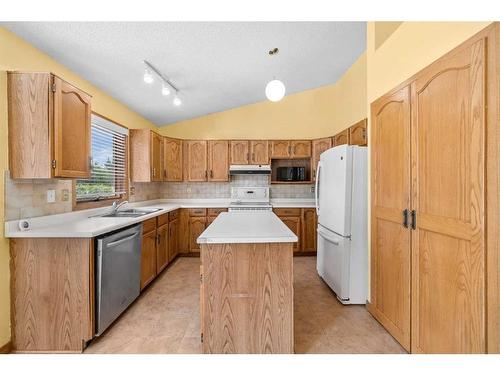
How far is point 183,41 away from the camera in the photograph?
7.07 feet

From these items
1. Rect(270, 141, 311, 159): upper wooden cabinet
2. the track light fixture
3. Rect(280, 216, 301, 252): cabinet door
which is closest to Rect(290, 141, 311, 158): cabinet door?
Rect(270, 141, 311, 159): upper wooden cabinet

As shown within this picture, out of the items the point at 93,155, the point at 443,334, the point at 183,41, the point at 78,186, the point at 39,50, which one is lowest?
the point at 443,334

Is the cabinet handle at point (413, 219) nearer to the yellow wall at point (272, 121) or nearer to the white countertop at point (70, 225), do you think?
the white countertop at point (70, 225)

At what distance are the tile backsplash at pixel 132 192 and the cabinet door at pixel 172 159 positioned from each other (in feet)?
1.18

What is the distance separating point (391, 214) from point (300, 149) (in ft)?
8.68

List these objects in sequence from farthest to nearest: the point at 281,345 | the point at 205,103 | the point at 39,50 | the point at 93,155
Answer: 1. the point at 205,103
2. the point at 93,155
3. the point at 39,50
4. the point at 281,345

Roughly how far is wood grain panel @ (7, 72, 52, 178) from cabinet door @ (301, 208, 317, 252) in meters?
3.46

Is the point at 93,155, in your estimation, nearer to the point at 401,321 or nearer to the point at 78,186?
the point at 78,186

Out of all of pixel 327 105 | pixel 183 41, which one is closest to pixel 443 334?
pixel 183 41

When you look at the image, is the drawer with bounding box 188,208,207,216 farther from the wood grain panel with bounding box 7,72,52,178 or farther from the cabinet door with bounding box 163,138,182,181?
the wood grain panel with bounding box 7,72,52,178

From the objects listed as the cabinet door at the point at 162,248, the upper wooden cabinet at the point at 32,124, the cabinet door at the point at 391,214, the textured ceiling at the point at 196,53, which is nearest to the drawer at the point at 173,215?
the cabinet door at the point at 162,248

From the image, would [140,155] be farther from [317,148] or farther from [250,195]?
[317,148]

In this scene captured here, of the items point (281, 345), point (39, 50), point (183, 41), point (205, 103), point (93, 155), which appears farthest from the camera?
point (205, 103)
